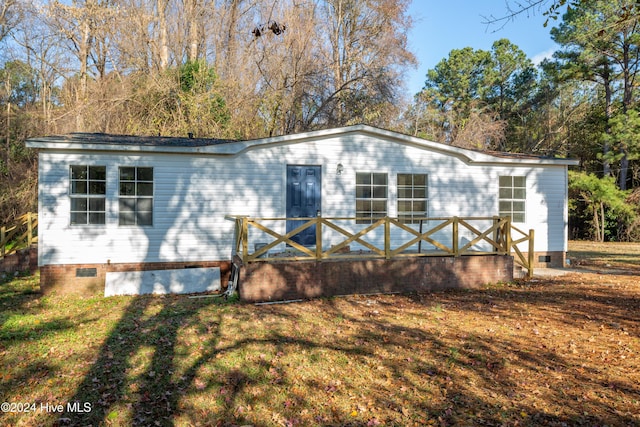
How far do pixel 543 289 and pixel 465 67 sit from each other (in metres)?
28.5

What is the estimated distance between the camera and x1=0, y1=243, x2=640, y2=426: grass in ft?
14.1

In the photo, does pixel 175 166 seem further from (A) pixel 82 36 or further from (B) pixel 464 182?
(A) pixel 82 36

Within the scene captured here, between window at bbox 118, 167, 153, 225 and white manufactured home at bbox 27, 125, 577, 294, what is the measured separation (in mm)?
23

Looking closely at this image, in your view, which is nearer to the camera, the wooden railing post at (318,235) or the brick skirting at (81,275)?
the wooden railing post at (318,235)

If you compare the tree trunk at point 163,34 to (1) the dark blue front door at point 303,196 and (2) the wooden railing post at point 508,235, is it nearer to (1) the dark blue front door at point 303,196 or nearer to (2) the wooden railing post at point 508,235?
(1) the dark blue front door at point 303,196

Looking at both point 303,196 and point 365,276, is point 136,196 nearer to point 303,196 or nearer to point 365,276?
point 303,196

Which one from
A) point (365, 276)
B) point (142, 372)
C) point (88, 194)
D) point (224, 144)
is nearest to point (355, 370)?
point (142, 372)

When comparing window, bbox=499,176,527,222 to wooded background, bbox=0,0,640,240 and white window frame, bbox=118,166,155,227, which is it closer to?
wooded background, bbox=0,0,640,240

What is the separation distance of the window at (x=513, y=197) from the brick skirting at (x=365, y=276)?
2.63 metres

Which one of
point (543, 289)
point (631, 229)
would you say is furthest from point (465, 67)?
point (543, 289)

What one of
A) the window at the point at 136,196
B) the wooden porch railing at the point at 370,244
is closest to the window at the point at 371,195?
the wooden porch railing at the point at 370,244

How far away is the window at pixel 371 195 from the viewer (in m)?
10.9

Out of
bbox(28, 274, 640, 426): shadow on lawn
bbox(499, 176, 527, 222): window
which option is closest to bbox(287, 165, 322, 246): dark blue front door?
bbox(28, 274, 640, 426): shadow on lawn

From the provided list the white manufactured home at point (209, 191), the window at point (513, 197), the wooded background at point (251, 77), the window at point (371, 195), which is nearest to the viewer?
the white manufactured home at point (209, 191)
